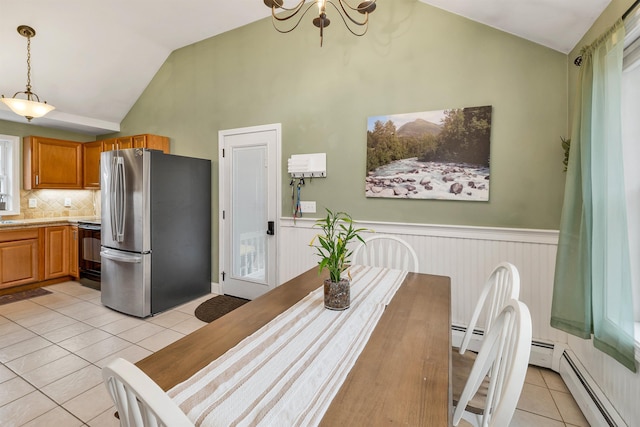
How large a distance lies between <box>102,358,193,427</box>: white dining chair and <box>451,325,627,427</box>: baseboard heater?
207 cm

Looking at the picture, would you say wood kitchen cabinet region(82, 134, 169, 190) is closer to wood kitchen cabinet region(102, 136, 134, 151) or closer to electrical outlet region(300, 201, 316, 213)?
wood kitchen cabinet region(102, 136, 134, 151)

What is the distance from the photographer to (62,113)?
4.21 metres

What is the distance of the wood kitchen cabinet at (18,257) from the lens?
3.75m

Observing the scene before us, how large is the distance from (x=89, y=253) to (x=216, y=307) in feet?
6.84

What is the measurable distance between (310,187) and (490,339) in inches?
A: 96.6

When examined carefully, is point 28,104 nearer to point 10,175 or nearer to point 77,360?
point 10,175

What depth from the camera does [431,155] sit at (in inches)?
105

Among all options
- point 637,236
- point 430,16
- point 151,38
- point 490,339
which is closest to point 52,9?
point 151,38

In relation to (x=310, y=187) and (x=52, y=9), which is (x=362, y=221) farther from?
(x=52, y=9)

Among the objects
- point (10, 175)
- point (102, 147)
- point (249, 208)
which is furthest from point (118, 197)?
point (10, 175)

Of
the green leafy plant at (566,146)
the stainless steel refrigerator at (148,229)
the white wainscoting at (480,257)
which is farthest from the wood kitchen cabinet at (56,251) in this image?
the green leafy plant at (566,146)

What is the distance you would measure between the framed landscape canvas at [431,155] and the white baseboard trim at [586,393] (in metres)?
1.28

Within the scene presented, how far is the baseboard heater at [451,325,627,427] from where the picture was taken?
5.32 ft

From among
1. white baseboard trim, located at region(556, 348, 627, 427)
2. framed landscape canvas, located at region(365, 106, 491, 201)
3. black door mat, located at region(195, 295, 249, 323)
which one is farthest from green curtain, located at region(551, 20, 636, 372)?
black door mat, located at region(195, 295, 249, 323)
